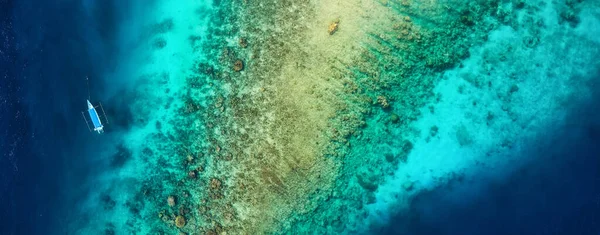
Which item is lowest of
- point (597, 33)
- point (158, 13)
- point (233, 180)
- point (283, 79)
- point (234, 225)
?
point (597, 33)

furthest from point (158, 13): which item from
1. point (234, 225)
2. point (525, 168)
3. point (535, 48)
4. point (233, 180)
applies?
point (525, 168)

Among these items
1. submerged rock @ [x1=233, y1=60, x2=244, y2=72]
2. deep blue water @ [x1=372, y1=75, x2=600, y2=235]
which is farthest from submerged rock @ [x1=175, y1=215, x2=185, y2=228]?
deep blue water @ [x1=372, y1=75, x2=600, y2=235]

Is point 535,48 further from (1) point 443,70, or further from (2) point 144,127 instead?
(2) point 144,127

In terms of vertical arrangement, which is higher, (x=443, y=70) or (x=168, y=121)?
(x=168, y=121)

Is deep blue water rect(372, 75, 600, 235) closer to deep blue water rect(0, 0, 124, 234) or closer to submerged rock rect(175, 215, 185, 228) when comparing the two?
submerged rock rect(175, 215, 185, 228)

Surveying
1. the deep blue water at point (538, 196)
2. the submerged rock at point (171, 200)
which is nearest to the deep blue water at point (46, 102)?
the submerged rock at point (171, 200)

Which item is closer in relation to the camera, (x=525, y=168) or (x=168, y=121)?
(x=525, y=168)
